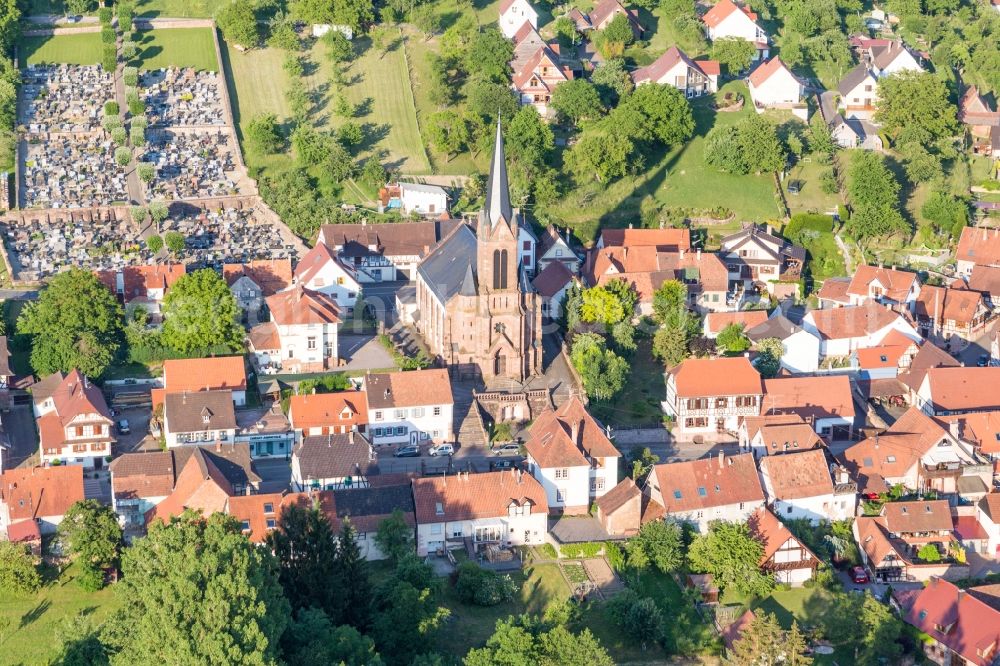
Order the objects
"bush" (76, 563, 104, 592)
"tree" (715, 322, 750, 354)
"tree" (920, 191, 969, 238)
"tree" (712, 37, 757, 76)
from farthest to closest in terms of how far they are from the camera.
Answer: "tree" (712, 37, 757, 76) < "tree" (920, 191, 969, 238) < "tree" (715, 322, 750, 354) < "bush" (76, 563, 104, 592)

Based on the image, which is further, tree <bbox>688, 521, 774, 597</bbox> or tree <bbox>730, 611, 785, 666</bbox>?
tree <bbox>688, 521, 774, 597</bbox>

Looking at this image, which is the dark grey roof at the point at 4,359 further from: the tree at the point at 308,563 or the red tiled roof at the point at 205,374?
the tree at the point at 308,563

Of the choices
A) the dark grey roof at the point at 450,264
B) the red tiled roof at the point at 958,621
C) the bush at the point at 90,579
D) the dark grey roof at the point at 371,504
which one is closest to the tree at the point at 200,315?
the dark grey roof at the point at 450,264

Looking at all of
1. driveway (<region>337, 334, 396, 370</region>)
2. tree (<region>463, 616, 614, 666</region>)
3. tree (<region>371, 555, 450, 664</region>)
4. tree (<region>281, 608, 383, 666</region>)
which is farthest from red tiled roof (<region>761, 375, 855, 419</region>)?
tree (<region>281, 608, 383, 666</region>)

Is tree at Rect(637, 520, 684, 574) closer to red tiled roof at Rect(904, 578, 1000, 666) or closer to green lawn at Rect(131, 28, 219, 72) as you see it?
red tiled roof at Rect(904, 578, 1000, 666)

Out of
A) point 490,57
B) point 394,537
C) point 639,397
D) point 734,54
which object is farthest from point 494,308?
point 734,54

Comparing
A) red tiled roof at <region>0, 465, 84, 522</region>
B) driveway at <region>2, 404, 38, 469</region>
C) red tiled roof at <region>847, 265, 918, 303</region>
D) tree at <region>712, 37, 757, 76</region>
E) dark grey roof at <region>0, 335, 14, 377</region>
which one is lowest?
red tiled roof at <region>0, 465, 84, 522</region>

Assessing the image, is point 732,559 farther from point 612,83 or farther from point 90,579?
point 612,83

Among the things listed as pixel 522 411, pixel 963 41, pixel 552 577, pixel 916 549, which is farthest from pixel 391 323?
pixel 963 41
